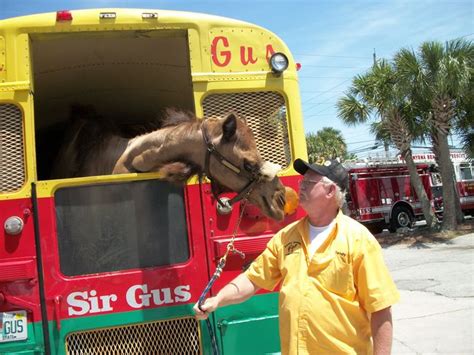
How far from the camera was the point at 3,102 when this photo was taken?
344 cm

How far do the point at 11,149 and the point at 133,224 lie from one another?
950 mm

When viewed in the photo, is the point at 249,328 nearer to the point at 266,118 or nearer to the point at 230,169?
the point at 230,169

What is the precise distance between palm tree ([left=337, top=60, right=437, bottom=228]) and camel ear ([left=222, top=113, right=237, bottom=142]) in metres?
16.5

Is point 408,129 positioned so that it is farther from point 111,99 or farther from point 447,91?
point 111,99

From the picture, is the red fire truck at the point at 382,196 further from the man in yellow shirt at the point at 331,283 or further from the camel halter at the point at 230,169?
the man in yellow shirt at the point at 331,283

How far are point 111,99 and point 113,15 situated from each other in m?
2.17

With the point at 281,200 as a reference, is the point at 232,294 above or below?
Result: below

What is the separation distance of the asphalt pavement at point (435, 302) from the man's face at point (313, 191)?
446 cm

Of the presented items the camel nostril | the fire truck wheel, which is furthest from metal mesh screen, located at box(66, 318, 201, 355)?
the fire truck wheel

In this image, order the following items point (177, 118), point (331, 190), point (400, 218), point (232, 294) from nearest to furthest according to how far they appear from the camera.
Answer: point (331, 190), point (232, 294), point (177, 118), point (400, 218)

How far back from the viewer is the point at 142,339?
11.5 feet

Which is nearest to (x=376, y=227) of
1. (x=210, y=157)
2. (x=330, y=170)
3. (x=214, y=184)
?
(x=214, y=184)

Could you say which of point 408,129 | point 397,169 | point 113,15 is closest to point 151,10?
→ point 113,15

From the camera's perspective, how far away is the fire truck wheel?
24.4 m
